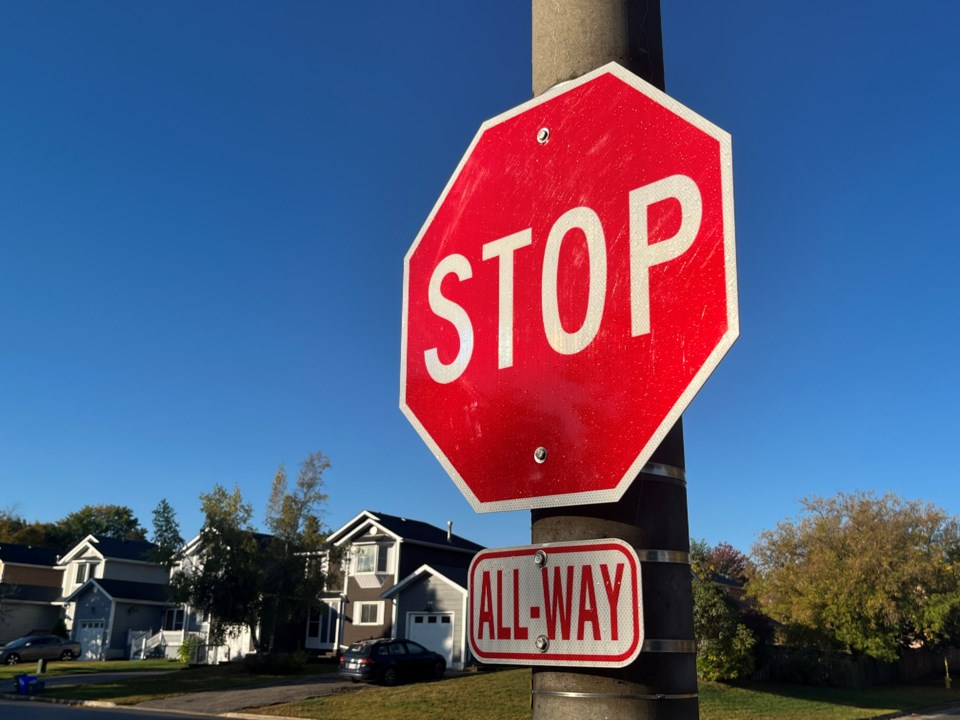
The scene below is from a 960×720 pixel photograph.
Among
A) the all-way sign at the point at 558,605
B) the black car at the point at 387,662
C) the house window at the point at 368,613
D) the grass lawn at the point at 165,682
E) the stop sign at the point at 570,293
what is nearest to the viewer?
the all-way sign at the point at 558,605

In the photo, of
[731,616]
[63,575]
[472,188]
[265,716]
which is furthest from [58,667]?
[472,188]

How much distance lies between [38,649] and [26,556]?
43.2ft

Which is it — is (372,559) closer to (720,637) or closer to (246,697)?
(246,697)

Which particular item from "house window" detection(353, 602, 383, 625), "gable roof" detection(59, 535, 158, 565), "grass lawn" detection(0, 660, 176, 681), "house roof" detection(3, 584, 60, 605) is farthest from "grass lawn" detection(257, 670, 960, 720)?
"house roof" detection(3, 584, 60, 605)

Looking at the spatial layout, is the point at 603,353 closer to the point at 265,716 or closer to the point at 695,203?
the point at 695,203

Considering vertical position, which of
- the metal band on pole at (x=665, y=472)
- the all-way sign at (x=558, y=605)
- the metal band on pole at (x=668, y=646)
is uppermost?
the metal band on pole at (x=665, y=472)

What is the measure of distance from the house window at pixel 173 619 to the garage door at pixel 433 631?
1911 centimetres

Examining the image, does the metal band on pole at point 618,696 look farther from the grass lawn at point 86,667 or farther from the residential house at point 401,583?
the grass lawn at point 86,667

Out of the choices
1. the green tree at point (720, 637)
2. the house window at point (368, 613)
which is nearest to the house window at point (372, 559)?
the house window at point (368, 613)

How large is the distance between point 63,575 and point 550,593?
65.5 metres

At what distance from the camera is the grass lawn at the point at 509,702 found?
24109mm

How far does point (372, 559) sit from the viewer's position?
43625mm

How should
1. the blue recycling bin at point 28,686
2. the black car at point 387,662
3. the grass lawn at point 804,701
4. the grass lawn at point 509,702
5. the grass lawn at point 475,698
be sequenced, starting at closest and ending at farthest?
1. the grass lawn at point 509,702
2. the grass lawn at point 475,698
3. the grass lawn at point 804,701
4. the blue recycling bin at point 28,686
5. the black car at point 387,662

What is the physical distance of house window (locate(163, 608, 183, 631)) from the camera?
51.4m
